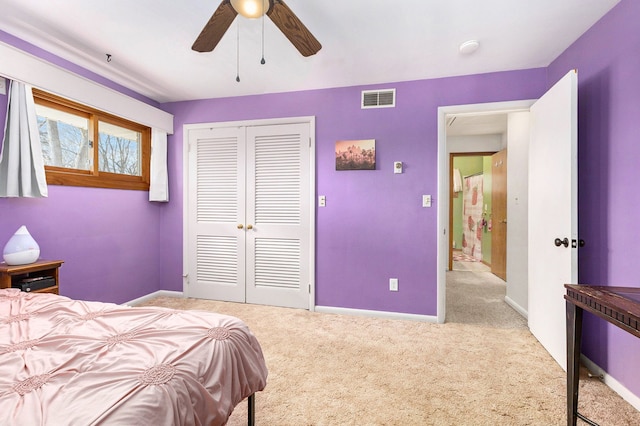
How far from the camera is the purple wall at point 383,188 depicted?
2928 millimetres

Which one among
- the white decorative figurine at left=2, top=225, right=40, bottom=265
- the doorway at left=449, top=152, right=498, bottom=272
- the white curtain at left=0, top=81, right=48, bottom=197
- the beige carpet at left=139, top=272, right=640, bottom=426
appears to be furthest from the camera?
the doorway at left=449, top=152, right=498, bottom=272

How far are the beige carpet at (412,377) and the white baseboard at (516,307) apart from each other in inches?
6.7

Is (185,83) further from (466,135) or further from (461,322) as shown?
(466,135)

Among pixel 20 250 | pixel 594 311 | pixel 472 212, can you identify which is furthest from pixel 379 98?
pixel 472 212

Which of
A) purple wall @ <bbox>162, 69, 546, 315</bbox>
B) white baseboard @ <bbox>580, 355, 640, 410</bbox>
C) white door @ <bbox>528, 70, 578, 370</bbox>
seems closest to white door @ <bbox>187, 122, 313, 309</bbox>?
purple wall @ <bbox>162, 69, 546, 315</bbox>

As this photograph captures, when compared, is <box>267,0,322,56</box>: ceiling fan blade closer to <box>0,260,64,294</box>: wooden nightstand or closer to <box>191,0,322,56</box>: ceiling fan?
<box>191,0,322,56</box>: ceiling fan

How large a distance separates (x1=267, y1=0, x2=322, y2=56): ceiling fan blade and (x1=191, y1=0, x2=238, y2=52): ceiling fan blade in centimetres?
21

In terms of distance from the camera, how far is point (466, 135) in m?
5.12

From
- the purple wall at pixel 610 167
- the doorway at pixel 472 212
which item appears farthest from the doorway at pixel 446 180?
the doorway at pixel 472 212

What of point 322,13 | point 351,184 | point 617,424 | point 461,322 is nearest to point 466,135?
point 351,184

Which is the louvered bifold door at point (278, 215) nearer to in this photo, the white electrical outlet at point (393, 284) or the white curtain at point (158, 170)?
the white electrical outlet at point (393, 284)

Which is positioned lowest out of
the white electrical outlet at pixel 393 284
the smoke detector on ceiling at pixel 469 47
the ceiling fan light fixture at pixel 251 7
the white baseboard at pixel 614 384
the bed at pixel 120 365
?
the white baseboard at pixel 614 384

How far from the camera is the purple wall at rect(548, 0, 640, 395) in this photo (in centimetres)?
174

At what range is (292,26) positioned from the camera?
1601mm
